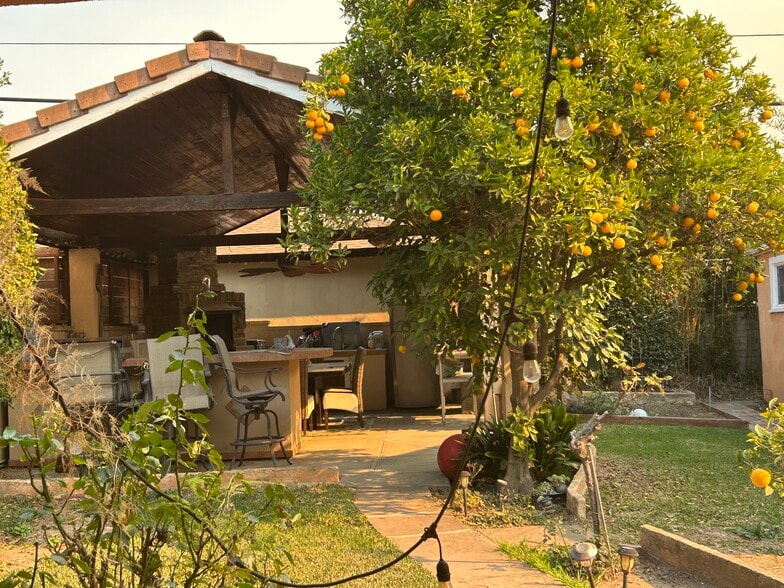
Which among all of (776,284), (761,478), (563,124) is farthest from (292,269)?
(563,124)

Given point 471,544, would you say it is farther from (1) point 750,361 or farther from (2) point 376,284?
(1) point 750,361

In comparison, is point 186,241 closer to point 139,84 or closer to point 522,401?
point 139,84

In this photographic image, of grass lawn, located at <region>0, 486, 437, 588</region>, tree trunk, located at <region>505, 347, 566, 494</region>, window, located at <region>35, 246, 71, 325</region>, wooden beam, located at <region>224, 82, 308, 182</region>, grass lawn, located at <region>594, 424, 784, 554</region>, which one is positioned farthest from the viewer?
window, located at <region>35, 246, 71, 325</region>

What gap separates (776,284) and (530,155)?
8.30 meters

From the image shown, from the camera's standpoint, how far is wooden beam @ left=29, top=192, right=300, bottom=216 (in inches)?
299

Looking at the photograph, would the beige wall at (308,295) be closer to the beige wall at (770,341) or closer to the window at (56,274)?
the window at (56,274)

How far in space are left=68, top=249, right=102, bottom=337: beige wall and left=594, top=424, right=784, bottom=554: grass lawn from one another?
288 inches

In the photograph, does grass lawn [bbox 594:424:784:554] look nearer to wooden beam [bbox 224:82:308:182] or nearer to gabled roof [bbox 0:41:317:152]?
wooden beam [bbox 224:82:308:182]

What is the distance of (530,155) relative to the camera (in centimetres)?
480

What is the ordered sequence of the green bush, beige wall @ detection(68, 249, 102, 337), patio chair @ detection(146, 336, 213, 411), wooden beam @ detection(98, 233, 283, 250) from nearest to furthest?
the green bush → patio chair @ detection(146, 336, 213, 411) → beige wall @ detection(68, 249, 102, 337) → wooden beam @ detection(98, 233, 283, 250)

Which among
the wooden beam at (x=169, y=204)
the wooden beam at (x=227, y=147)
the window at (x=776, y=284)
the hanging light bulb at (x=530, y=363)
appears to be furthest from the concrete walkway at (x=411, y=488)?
the window at (x=776, y=284)

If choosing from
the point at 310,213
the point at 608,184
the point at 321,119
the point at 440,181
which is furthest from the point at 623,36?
the point at 310,213

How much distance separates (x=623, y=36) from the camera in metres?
5.40

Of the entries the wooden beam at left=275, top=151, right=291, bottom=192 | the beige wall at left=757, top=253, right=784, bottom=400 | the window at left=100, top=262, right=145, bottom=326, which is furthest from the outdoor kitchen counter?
the beige wall at left=757, top=253, right=784, bottom=400
